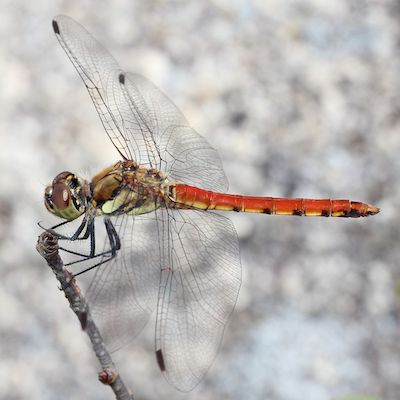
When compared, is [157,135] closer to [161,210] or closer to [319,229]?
[161,210]

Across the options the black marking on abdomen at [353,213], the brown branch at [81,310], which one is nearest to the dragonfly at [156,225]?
the black marking on abdomen at [353,213]

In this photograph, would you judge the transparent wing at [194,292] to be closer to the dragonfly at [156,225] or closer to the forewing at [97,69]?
the dragonfly at [156,225]

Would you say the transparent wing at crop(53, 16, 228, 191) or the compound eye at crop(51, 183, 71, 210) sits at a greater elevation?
the transparent wing at crop(53, 16, 228, 191)

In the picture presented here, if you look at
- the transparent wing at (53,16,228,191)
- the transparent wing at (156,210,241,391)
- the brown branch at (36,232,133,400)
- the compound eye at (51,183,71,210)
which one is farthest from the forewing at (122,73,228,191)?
the brown branch at (36,232,133,400)

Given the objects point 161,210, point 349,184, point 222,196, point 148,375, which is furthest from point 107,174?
point 349,184

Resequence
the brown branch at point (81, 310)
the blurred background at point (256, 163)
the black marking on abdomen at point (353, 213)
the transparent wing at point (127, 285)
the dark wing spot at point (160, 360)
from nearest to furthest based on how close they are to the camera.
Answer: the brown branch at point (81, 310) < the dark wing spot at point (160, 360) < the transparent wing at point (127, 285) < the black marking on abdomen at point (353, 213) < the blurred background at point (256, 163)

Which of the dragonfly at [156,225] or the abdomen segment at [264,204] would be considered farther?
the abdomen segment at [264,204]

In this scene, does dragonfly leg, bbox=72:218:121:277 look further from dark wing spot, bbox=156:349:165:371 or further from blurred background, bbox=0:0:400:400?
blurred background, bbox=0:0:400:400

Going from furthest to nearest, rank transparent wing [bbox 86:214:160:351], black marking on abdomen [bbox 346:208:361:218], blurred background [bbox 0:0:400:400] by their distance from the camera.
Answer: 1. blurred background [bbox 0:0:400:400]
2. black marking on abdomen [bbox 346:208:361:218]
3. transparent wing [bbox 86:214:160:351]
